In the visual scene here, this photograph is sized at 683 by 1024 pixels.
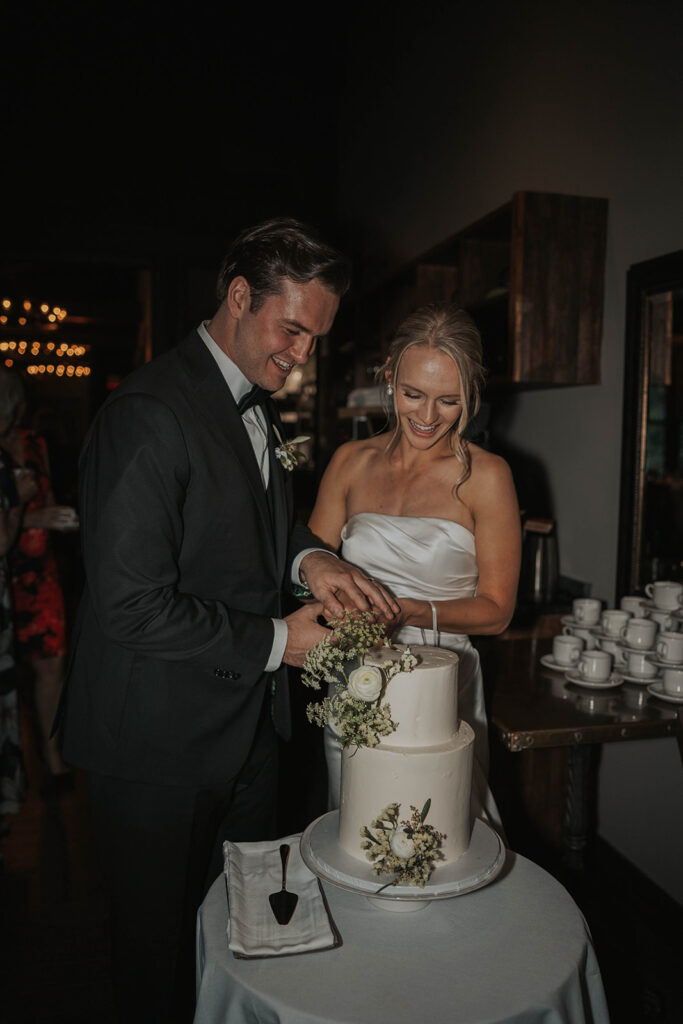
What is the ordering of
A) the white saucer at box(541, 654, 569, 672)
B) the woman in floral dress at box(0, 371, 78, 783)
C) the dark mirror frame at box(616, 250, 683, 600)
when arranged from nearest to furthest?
1. the white saucer at box(541, 654, 569, 672)
2. the dark mirror frame at box(616, 250, 683, 600)
3. the woman in floral dress at box(0, 371, 78, 783)

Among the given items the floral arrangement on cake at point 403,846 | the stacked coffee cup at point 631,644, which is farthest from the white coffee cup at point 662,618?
the floral arrangement on cake at point 403,846

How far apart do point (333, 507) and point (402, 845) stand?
1.33m

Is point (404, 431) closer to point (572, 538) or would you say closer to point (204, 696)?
point (204, 696)

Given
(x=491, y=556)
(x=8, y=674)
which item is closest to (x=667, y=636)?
(x=491, y=556)

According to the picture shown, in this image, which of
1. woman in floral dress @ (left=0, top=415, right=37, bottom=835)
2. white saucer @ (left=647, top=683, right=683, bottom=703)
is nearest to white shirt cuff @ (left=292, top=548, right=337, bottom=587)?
white saucer @ (left=647, top=683, right=683, bottom=703)

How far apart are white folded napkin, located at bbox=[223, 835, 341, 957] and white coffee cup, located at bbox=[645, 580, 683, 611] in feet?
5.15

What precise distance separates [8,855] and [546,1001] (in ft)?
8.75

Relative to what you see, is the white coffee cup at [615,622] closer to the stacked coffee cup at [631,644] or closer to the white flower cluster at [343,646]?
the stacked coffee cup at [631,644]

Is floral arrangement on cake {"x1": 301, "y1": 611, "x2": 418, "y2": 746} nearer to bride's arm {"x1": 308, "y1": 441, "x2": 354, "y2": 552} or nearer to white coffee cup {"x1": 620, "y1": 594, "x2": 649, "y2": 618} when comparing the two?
bride's arm {"x1": 308, "y1": 441, "x2": 354, "y2": 552}

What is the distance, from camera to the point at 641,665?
2.41m

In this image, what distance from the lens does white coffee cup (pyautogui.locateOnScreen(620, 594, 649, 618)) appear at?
2617 mm

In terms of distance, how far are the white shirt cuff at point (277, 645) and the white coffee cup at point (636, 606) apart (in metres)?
1.49

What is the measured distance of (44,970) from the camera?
8.02 feet

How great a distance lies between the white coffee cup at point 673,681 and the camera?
225 cm
